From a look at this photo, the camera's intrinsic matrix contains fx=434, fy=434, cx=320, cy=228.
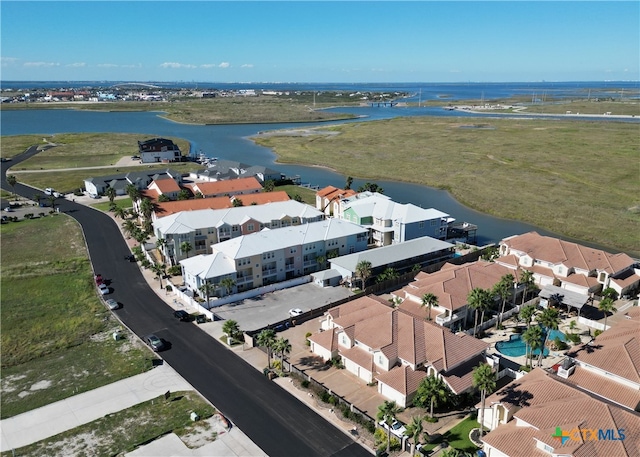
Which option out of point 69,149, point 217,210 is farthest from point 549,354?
point 69,149

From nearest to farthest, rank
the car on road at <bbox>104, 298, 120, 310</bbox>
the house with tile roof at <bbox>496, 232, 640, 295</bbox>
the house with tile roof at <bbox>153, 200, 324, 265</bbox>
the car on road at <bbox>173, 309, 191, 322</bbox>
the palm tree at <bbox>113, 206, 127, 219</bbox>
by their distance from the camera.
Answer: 1. the car on road at <bbox>173, 309, 191, 322</bbox>
2. the car on road at <bbox>104, 298, 120, 310</bbox>
3. the house with tile roof at <bbox>496, 232, 640, 295</bbox>
4. the house with tile roof at <bbox>153, 200, 324, 265</bbox>
5. the palm tree at <bbox>113, 206, 127, 219</bbox>

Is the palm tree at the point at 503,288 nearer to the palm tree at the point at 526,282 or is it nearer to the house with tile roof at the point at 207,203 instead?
the palm tree at the point at 526,282

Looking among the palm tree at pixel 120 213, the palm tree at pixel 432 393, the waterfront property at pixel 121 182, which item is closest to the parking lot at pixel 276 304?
the palm tree at pixel 432 393

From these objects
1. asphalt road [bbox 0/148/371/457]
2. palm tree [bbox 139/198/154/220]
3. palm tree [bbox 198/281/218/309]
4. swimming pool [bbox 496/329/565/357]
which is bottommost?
swimming pool [bbox 496/329/565/357]

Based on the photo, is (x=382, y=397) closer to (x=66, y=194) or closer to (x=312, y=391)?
(x=312, y=391)

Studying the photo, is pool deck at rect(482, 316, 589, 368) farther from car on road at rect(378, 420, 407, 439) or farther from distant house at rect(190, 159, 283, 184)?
distant house at rect(190, 159, 283, 184)

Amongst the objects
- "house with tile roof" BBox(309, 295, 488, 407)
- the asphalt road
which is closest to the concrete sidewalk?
the asphalt road

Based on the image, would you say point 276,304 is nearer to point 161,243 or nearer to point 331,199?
point 161,243

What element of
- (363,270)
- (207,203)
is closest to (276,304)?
(363,270)
